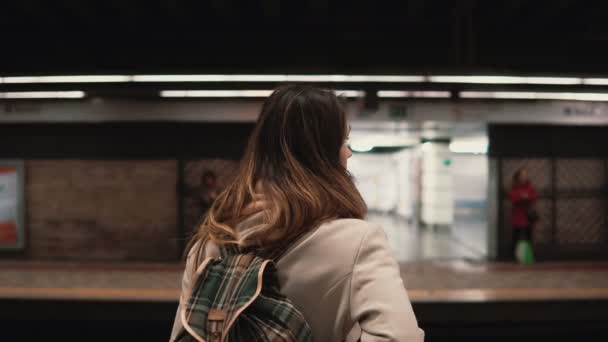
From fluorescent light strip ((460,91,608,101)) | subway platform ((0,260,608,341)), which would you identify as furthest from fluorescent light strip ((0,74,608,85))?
subway platform ((0,260,608,341))

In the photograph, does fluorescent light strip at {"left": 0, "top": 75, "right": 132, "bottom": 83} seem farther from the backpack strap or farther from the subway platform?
the backpack strap

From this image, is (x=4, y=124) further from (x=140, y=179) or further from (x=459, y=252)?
(x=459, y=252)

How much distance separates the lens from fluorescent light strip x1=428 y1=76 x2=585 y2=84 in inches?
164

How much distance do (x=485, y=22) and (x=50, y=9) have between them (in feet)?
15.2

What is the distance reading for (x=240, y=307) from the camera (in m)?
0.76

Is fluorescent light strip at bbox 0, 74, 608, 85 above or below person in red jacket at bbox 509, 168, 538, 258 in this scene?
above

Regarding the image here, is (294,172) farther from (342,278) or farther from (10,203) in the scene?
(10,203)

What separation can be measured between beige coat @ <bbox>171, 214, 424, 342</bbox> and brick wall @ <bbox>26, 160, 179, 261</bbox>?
659cm

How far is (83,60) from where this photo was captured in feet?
17.4

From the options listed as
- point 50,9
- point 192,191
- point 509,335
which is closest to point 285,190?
point 509,335

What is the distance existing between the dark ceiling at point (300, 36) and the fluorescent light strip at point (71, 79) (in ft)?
0.22

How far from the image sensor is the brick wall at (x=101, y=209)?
23.2 ft

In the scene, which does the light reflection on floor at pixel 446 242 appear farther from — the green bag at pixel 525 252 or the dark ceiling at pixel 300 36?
the dark ceiling at pixel 300 36

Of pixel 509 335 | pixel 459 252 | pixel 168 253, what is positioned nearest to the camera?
pixel 509 335
